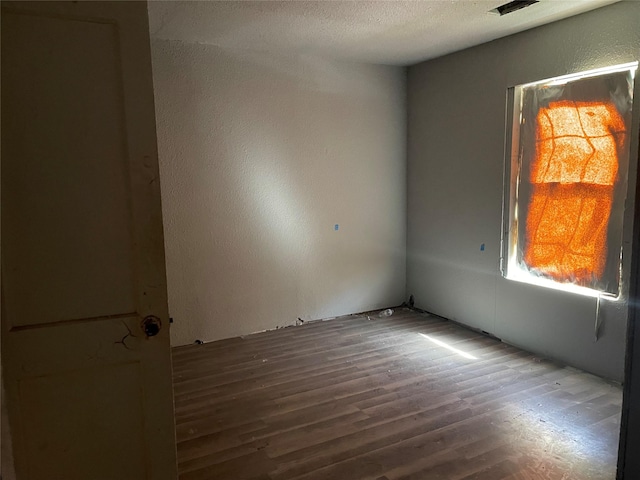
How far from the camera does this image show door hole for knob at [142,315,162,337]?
5.39 feet

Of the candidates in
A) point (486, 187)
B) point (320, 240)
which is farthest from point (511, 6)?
point (320, 240)

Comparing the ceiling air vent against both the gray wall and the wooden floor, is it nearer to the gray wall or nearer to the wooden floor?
the gray wall

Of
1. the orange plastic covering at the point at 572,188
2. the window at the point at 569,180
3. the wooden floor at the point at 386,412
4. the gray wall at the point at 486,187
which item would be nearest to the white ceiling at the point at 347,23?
the gray wall at the point at 486,187

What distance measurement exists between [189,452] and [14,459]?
117 centimetres

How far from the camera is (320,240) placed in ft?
16.1

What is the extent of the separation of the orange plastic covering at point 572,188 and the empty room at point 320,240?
19 mm

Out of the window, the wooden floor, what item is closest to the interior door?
the wooden floor

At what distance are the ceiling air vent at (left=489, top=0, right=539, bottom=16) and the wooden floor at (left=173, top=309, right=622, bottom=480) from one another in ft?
9.14

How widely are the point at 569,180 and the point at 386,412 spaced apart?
234cm

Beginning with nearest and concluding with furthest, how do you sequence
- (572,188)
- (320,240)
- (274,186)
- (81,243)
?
(81,243)
(572,188)
(274,186)
(320,240)

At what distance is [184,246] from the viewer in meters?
4.21

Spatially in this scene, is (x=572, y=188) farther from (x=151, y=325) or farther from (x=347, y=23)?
(x=151, y=325)

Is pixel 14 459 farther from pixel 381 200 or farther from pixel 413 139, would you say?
pixel 413 139

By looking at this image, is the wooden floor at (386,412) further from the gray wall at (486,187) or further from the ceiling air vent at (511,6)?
the ceiling air vent at (511,6)
